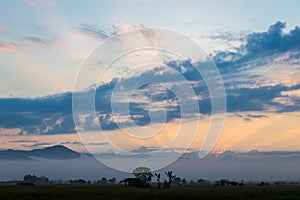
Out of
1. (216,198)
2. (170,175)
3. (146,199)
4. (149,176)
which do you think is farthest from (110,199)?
(149,176)

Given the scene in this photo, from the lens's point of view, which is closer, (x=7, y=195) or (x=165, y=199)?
(x=7, y=195)

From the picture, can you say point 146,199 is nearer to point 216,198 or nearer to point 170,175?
point 216,198

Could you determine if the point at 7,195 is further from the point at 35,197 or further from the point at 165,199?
the point at 165,199

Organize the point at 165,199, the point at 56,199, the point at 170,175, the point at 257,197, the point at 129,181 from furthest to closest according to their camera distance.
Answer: the point at 129,181 < the point at 170,175 < the point at 257,197 < the point at 165,199 < the point at 56,199

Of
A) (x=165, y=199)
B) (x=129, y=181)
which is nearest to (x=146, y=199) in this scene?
(x=165, y=199)

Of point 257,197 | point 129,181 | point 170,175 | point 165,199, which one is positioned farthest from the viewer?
point 129,181

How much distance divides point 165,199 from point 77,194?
14796 millimetres

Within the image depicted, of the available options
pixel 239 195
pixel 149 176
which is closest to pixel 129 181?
pixel 149 176

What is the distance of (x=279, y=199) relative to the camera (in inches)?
2847

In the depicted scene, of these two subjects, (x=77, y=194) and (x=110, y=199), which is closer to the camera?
(x=110, y=199)

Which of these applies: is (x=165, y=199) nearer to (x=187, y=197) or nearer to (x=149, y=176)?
(x=187, y=197)

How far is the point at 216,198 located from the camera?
243 ft

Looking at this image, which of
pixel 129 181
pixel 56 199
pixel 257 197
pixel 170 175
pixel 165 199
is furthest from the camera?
pixel 129 181

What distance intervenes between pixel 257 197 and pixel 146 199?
2025 cm
